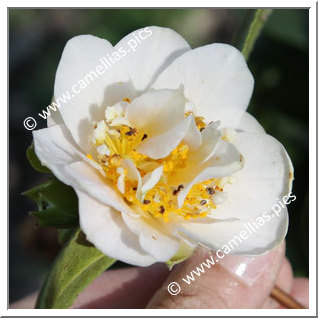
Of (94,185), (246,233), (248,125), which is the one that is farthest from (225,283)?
(94,185)

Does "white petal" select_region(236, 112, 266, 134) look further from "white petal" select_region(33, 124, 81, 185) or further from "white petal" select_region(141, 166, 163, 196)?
"white petal" select_region(33, 124, 81, 185)

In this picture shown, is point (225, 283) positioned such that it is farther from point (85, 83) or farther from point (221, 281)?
point (85, 83)

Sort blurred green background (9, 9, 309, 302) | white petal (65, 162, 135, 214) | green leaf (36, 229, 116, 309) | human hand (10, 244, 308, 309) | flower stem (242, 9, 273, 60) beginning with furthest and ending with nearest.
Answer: blurred green background (9, 9, 309, 302)
human hand (10, 244, 308, 309)
flower stem (242, 9, 273, 60)
green leaf (36, 229, 116, 309)
white petal (65, 162, 135, 214)

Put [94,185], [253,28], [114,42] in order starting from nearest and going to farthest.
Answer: [94,185]
[253,28]
[114,42]

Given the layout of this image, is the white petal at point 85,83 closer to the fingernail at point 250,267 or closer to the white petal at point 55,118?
the white petal at point 55,118

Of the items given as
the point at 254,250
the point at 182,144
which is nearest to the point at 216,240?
the point at 254,250

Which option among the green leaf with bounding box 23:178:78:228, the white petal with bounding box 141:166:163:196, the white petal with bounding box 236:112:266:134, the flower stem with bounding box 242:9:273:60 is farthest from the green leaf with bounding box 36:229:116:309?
the flower stem with bounding box 242:9:273:60

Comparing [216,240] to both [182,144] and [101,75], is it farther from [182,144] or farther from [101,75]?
[101,75]
